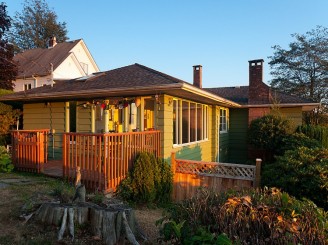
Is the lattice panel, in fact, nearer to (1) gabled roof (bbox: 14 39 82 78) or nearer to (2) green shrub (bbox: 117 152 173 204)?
(2) green shrub (bbox: 117 152 173 204)

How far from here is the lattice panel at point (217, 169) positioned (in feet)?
25.7

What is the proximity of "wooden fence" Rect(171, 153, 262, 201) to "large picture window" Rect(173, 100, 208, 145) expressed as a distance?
3.44 ft

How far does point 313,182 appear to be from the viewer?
583 cm

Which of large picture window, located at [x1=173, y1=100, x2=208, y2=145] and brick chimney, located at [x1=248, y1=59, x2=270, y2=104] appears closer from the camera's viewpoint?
large picture window, located at [x1=173, y1=100, x2=208, y2=145]

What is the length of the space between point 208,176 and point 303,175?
284cm

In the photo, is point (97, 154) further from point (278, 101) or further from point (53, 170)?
point (278, 101)

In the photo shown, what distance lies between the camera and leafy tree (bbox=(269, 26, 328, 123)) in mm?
24922

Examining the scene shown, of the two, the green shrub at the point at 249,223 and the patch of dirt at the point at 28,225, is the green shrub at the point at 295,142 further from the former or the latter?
the green shrub at the point at 249,223

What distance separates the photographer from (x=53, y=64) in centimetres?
2319

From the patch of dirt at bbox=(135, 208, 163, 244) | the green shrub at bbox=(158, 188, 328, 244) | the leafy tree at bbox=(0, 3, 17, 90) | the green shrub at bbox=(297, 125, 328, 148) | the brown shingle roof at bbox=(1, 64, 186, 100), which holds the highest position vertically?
the leafy tree at bbox=(0, 3, 17, 90)

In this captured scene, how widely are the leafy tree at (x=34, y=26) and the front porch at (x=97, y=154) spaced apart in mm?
34879

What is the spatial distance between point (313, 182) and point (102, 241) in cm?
476

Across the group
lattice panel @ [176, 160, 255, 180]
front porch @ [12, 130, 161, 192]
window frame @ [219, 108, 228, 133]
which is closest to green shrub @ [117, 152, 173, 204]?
front porch @ [12, 130, 161, 192]

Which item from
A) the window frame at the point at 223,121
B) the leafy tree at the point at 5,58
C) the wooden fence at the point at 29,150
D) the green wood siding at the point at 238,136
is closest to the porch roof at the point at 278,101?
the green wood siding at the point at 238,136
